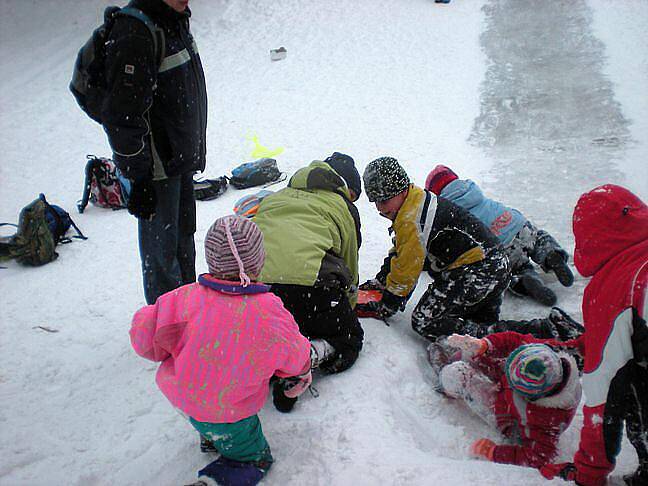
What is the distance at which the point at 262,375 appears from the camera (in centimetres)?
192

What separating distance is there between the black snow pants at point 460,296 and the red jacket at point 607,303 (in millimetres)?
1065

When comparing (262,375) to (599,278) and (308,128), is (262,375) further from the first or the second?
(308,128)

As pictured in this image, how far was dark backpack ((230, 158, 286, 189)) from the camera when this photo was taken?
600 centimetres

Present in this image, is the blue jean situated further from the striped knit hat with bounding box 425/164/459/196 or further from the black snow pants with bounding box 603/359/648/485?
the black snow pants with bounding box 603/359/648/485

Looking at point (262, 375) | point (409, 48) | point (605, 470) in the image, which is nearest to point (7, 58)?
point (409, 48)

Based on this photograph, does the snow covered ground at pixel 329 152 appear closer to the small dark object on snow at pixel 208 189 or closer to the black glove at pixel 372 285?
the small dark object on snow at pixel 208 189

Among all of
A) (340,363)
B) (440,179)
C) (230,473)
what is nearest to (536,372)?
(340,363)

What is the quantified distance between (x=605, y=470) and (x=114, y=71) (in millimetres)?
2748

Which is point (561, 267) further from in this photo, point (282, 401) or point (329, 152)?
point (329, 152)

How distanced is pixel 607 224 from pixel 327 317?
1394 millimetres

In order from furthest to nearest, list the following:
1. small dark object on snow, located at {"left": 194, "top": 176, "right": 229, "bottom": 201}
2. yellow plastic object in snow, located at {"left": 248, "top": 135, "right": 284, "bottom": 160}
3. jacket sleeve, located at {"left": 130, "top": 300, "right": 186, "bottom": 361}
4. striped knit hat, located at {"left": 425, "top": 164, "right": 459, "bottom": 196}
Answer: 1. yellow plastic object in snow, located at {"left": 248, "top": 135, "right": 284, "bottom": 160}
2. small dark object on snow, located at {"left": 194, "top": 176, "right": 229, "bottom": 201}
3. striped knit hat, located at {"left": 425, "top": 164, "right": 459, "bottom": 196}
4. jacket sleeve, located at {"left": 130, "top": 300, "right": 186, "bottom": 361}

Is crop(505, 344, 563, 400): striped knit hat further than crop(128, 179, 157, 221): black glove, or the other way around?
crop(128, 179, 157, 221): black glove

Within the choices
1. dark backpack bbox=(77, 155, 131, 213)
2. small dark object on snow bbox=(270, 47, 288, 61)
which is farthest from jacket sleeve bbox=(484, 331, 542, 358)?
small dark object on snow bbox=(270, 47, 288, 61)

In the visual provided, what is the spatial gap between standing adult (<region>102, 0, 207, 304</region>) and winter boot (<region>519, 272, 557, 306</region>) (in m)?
2.46
